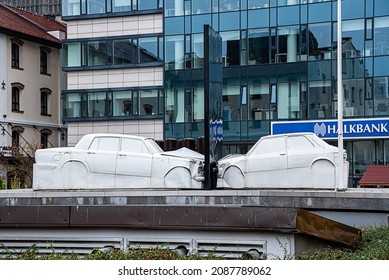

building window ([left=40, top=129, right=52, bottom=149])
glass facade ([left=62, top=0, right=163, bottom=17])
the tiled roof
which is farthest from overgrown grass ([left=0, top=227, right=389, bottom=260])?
building window ([left=40, top=129, right=52, bottom=149])

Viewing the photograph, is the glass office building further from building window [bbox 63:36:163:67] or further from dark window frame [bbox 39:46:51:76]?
dark window frame [bbox 39:46:51:76]

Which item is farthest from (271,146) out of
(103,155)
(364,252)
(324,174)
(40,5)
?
(40,5)

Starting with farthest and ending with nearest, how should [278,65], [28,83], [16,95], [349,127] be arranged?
[28,83] < [16,95] < [278,65] < [349,127]

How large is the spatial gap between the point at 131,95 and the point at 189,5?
644 centimetres

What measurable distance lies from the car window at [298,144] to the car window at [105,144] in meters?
4.50

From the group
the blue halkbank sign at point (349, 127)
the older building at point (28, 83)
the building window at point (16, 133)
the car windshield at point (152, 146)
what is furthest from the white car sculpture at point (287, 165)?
the building window at point (16, 133)

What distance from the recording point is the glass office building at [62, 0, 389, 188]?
40.1 m

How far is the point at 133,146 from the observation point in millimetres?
20172

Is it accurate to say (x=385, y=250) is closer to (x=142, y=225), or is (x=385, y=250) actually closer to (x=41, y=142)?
(x=142, y=225)

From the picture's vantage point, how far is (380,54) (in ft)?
130

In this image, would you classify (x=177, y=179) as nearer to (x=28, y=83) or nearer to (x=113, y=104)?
(x=113, y=104)

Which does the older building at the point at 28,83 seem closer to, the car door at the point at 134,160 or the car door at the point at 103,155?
the car door at the point at 103,155

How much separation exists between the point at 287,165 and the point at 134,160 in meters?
3.90

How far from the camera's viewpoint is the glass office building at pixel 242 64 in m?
40.1
